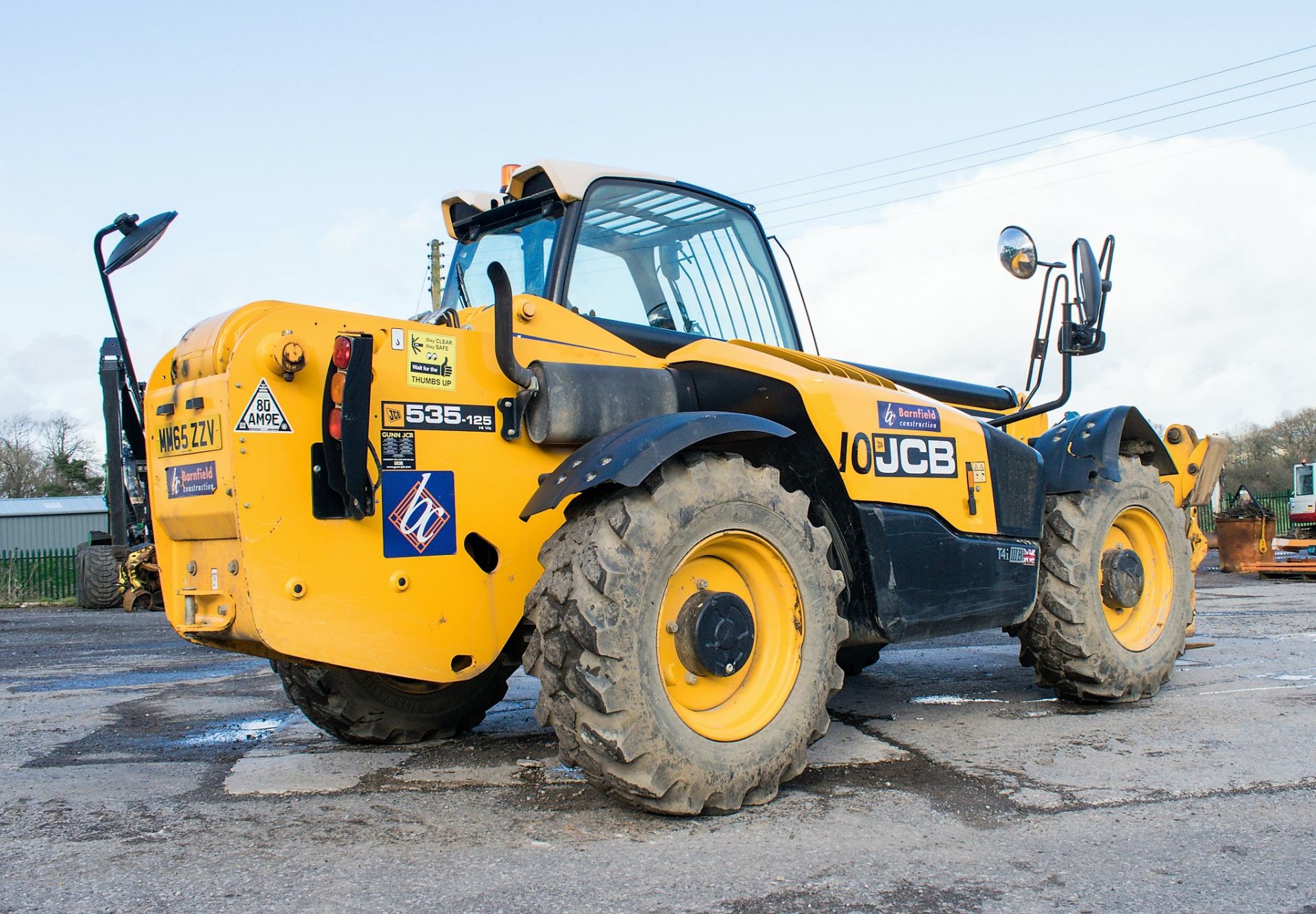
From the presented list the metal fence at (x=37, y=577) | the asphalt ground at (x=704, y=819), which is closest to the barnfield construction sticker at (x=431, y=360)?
the asphalt ground at (x=704, y=819)

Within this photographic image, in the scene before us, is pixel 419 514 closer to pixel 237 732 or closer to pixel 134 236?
pixel 134 236

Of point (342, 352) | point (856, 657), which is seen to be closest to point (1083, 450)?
point (856, 657)

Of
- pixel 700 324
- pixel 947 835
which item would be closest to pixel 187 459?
pixel 700 324

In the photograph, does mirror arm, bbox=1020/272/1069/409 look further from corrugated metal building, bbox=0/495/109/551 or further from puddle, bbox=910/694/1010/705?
corrugated metal building, bbox=0/495/109/551

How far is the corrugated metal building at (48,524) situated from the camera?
47.5 metres

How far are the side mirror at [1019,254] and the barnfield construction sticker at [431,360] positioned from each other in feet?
9.67

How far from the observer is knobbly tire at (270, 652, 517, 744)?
486 cm

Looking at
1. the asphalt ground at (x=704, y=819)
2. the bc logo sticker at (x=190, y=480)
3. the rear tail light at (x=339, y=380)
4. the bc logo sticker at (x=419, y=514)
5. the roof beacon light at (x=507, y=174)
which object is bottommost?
the asphalt ground at (x=704, y=819)

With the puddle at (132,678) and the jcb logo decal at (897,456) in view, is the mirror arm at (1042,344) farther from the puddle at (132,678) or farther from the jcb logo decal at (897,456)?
the puddle at (132,678)

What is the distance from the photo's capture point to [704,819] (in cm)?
371

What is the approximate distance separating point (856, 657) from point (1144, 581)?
1.75 m

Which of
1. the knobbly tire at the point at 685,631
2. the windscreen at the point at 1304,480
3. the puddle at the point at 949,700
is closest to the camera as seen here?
the knobbly tire at the point at 685,631

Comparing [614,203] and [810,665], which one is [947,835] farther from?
[614,203]

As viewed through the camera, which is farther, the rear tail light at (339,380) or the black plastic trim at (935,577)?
the black plastic trim at (935,577)
